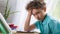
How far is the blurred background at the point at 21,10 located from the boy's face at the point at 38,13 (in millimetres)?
50

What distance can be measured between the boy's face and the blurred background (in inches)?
2.0

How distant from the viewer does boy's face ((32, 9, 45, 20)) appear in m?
1.47

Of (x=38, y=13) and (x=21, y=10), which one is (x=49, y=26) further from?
(x=21, y=10)

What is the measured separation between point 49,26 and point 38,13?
0.20m

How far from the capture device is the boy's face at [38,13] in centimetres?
147

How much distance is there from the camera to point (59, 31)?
1.44 m

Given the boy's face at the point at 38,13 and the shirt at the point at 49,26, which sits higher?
the boy's face at the point at 38,13

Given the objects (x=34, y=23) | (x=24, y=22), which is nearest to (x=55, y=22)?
(x=34, y=23)

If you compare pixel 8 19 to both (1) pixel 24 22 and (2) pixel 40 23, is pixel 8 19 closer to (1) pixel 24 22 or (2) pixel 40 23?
(1) pixel 24 22

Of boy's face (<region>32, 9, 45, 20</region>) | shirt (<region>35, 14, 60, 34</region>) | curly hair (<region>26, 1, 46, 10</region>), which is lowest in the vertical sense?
shirt (<region>35, 14, 60, 34</region>)

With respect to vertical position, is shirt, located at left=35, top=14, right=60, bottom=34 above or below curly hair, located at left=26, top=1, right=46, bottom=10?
below

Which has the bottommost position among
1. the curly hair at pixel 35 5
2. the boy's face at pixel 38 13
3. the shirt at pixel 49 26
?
the shirt at pixel 49 26

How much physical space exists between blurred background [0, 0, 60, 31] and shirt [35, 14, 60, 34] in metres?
0.05

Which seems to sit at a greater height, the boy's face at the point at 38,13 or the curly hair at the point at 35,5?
the curly hair at the point at 35,5
